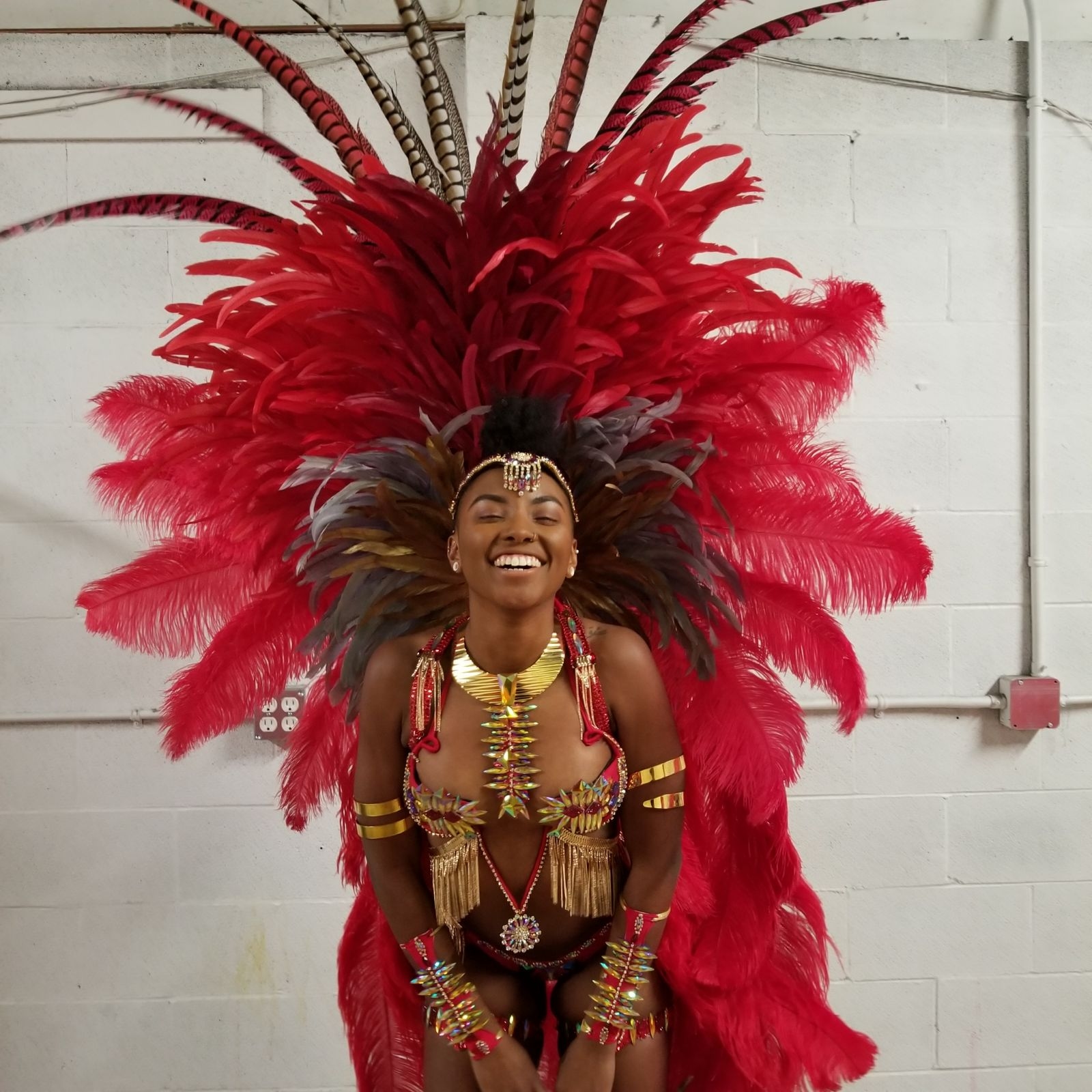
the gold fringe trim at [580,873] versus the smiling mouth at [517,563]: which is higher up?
the smiling mouth at [517,563]

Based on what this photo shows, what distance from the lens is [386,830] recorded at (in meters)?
1.06

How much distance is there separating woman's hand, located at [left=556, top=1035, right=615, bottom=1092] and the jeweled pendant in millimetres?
112

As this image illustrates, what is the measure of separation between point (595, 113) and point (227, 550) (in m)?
1.14

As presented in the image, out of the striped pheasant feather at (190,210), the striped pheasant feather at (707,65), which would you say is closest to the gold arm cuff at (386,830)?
the striped pheasant feather at (190,210)

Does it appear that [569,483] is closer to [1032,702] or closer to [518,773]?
[518,773]

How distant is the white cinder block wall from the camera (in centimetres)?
183

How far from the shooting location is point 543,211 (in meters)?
1.03

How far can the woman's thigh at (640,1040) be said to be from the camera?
105 centimetres

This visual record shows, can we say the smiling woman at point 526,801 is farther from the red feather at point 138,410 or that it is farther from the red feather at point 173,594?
the red feather at point 138,410

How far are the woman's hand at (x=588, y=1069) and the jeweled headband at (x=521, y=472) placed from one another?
58 centimetres

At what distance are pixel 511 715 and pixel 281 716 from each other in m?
0.98

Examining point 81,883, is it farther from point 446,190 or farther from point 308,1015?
point 446,190

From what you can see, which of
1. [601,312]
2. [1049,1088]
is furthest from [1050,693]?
[601,312]

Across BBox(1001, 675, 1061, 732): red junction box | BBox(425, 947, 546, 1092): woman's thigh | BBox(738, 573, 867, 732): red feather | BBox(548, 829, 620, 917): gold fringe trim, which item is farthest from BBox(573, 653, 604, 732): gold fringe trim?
BBox(1001, 675, 1061, 732): red junction box
